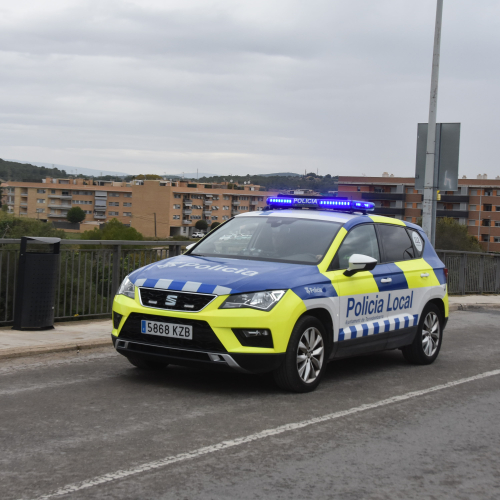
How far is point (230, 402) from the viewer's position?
6398 mm

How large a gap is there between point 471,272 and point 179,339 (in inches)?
661

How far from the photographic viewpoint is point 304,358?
681 cm

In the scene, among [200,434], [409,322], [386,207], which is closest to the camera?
[200,434]

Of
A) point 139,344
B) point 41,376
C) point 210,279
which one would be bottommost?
point 41,376

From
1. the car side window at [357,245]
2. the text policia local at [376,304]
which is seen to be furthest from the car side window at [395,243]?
the text policia local at [376,304]

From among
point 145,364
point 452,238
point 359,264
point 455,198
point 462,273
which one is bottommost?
point 145,364

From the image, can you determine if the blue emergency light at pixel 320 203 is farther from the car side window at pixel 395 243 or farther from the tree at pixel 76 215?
the tree at pixel 76 215

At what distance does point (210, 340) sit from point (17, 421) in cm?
169

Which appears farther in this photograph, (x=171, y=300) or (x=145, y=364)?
(x=145, y=364)

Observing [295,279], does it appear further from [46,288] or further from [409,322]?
[46,288]

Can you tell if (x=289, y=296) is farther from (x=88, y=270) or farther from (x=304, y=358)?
(x=88, y=270)

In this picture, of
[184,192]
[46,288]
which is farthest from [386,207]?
[46,288]

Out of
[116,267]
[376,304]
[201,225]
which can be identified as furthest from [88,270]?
[201,225]

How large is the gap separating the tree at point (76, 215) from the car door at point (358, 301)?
636ft
